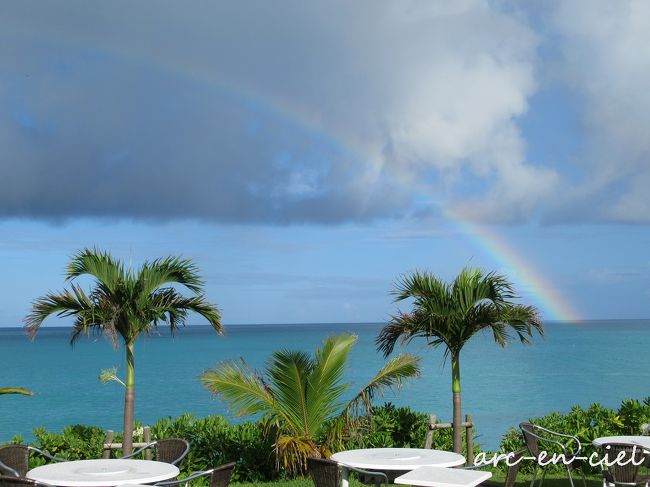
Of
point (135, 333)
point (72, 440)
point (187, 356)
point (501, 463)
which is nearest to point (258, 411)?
point (135, 333)

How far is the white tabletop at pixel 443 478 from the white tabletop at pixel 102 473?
200 centimetres

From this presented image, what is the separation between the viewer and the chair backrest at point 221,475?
6.14 meters

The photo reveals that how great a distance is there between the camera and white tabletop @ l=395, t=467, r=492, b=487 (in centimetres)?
563

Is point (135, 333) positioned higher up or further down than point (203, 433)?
higher up

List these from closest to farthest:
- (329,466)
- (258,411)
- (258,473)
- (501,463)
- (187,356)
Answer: (329,466), (258,411), (258,473), (501,463), (187,356)

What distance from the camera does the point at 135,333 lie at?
9648mm

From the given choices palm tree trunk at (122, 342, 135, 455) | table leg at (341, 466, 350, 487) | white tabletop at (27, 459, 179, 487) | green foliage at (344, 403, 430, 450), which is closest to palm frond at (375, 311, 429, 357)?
green foliage at (344, 403, 430, 450)

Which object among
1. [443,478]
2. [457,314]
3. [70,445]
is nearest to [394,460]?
[443,478]

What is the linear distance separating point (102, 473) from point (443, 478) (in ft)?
9.09

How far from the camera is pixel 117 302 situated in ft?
31.5

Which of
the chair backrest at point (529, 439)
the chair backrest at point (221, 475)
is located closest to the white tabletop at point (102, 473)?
the chair backrest at point (221, 475)

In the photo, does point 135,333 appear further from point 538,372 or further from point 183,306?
point 538,372

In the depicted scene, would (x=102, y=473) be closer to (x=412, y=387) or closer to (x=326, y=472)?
(x=326, y=472)

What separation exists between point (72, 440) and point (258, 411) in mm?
2530
